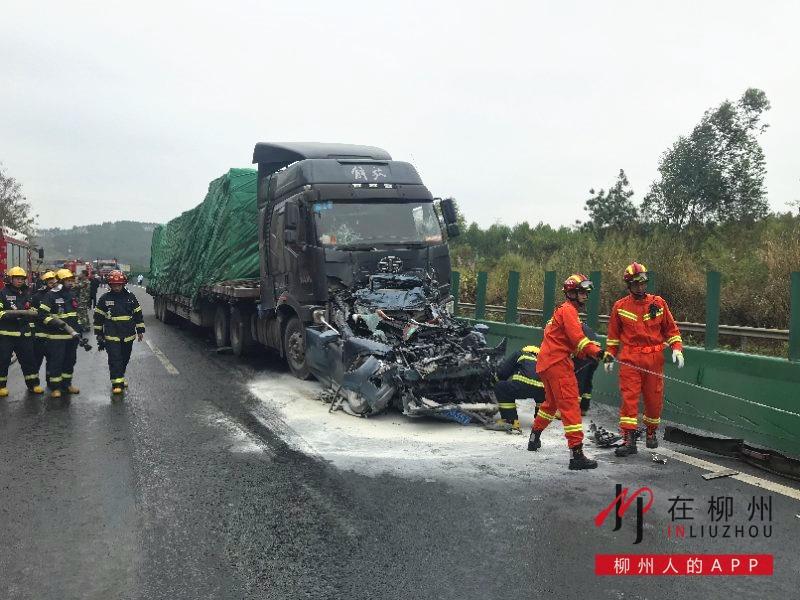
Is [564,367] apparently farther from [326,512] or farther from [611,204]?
[611,204]

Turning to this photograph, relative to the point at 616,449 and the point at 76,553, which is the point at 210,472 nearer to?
the point at 76,553

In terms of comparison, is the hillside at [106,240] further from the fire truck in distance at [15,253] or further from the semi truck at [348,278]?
the semi truck at [348,278]

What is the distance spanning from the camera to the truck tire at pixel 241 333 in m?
11.9

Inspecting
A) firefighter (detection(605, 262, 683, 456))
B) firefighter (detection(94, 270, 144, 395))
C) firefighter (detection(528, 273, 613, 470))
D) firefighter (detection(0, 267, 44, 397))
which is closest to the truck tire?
firefighter (detection(94, 270, 144, 395))

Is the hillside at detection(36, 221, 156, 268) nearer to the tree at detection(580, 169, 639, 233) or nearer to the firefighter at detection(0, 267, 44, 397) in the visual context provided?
the tree at detection(580, 169, 639, 233)

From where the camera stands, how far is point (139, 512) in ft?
14.6

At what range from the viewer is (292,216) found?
359 inches

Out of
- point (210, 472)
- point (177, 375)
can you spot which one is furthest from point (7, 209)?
point (210, 472)

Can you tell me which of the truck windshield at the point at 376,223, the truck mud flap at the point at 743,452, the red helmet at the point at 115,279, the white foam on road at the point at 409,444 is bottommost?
the white foam on road at the point at 409,444

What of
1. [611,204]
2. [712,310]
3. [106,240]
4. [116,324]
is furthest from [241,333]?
[106,240]

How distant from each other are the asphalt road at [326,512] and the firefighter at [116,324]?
140 cm

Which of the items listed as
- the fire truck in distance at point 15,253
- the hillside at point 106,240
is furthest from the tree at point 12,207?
the hillside at point 106,240

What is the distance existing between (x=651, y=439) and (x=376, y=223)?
185 inches

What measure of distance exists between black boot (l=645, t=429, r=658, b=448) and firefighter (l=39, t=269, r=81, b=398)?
6.98 meters
